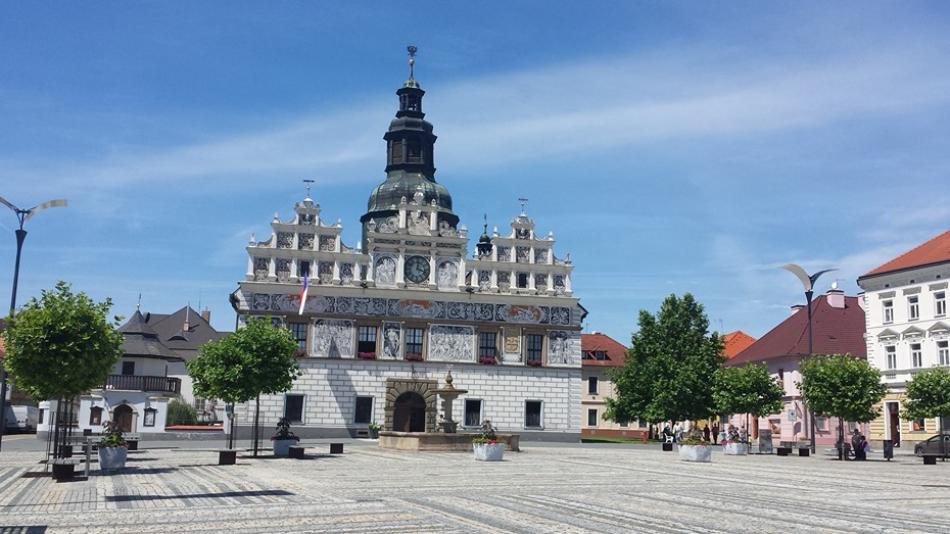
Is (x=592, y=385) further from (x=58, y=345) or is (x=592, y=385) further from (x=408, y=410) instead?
(x=58, y=345)

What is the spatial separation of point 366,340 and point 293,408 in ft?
19.3

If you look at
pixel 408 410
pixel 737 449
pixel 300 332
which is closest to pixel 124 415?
pixel 300 332

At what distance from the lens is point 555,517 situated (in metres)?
14.4

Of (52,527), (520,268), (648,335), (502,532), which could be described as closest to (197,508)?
(52,527)

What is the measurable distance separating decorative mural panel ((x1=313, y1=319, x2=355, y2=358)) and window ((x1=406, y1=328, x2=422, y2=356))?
132 inches

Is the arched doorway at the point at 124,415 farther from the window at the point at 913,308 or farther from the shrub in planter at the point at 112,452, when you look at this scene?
the window at the point at 913,308

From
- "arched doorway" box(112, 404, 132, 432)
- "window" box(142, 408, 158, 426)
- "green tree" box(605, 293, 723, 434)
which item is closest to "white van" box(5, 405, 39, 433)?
"arched doorway" box(112, 404, 132, 432)

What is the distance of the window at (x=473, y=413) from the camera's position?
181 feet

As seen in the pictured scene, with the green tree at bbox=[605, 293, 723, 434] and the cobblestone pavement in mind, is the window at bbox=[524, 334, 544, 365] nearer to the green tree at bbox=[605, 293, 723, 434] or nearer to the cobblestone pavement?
the green tree at bbox=[605, 293, 723, 434]

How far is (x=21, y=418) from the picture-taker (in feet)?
206

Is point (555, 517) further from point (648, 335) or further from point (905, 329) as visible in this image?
point (648, 335)

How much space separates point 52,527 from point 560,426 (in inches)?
1775

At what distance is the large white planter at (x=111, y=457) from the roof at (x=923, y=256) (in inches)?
1609

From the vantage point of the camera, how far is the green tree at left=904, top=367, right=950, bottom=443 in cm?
3953
